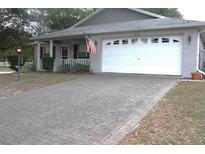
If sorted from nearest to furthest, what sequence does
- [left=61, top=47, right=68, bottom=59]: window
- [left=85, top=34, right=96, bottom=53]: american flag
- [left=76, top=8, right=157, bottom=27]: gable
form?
[left=85, top=34, right=96, bottom=53]: american flag < [left=76, top=8, right=157, bottom=27]: gable < [left=61, top=47, right=68, bottom=59]: window

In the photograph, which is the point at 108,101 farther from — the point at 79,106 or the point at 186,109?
the point at 186,109

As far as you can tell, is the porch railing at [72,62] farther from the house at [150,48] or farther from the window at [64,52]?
the window at [64,52]

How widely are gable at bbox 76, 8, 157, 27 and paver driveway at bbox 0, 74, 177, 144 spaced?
40.6 feet

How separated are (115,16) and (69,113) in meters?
16.9

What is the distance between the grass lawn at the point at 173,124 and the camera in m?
4.69

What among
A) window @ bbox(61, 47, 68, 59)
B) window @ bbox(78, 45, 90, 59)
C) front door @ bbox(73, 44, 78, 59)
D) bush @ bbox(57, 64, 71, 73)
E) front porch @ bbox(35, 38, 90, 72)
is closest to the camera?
bush @ bbox(57, 64, 71, 73)

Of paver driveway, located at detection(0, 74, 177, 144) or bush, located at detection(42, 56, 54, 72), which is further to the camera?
bush, located at detection(42, 56, 54, 72)

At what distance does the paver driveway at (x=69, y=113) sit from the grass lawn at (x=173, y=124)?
1.62 ft

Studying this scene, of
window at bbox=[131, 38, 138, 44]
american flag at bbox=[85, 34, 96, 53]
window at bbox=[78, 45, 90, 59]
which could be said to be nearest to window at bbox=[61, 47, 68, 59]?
window at bbox=[78, 45, 90, 59]

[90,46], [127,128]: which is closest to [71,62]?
[90,46]

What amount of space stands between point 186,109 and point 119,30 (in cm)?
1012

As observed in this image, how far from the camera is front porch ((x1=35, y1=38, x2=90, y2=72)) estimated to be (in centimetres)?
1971

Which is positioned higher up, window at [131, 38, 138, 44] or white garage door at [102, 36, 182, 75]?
window at [131, 38, 138, 44]

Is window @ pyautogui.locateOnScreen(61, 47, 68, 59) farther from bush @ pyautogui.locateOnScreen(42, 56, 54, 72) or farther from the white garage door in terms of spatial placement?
the white garage door
